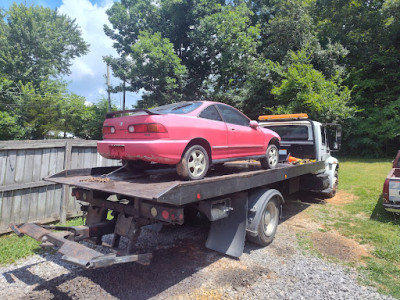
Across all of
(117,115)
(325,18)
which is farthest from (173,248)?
(325,18)

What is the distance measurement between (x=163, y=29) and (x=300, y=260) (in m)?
23.5

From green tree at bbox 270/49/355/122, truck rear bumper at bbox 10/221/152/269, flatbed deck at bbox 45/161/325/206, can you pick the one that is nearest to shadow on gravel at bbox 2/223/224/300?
truck rear bumper at bbox 10/221/152/269

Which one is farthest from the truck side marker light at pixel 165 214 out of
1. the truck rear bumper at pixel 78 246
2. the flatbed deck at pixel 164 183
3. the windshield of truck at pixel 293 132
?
the windshield of truck at pixel 293 132

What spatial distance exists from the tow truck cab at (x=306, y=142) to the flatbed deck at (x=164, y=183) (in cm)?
203

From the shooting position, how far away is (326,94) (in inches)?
550

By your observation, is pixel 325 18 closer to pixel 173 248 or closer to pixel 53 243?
pixel 173 248

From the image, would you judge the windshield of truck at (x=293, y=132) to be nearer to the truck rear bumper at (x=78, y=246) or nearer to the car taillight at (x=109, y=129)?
the car taillight at (x=109, y=129)

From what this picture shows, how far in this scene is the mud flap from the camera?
3.77 meters

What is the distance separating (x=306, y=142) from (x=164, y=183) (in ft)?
16.7

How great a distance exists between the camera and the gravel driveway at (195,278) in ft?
9.69

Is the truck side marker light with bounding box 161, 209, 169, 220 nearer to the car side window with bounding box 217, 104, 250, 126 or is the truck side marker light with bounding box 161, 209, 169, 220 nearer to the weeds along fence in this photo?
the car side window with bounding box 217, 104, 250, 126

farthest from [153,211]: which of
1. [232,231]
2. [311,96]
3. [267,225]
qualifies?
[311,96]

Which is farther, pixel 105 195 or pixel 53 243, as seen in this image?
pixel 105 195

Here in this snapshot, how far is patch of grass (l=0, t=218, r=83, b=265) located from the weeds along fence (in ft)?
1.09
